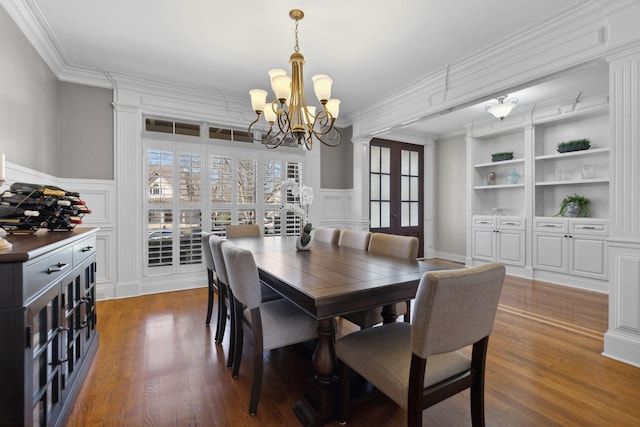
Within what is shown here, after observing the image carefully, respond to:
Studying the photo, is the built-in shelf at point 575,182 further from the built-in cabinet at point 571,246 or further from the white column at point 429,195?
the white column at point 429,195

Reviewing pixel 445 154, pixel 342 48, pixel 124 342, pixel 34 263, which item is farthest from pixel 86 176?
pixel 445 154

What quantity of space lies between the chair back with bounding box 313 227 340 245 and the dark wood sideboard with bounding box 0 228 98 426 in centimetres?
193

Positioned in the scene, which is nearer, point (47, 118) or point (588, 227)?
point (47, 118)

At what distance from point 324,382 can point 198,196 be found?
10.9ft

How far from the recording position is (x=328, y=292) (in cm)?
139

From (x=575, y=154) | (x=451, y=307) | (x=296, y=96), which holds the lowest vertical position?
(x=451, y=307)

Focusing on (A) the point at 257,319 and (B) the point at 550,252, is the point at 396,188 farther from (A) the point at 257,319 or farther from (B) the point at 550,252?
(A) the point at 257,319

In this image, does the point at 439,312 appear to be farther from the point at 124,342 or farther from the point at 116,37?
the point at 116,37

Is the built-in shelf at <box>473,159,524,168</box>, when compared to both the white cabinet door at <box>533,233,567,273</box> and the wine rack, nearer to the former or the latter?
the white cabinet door at <box>533,233,567,273</box>

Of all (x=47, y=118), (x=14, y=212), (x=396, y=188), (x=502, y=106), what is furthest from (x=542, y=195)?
(x=47, y=118)

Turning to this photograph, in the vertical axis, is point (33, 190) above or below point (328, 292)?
above

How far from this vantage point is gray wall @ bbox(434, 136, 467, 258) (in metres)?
6.09

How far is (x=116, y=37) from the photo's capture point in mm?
2875

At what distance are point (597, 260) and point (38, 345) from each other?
5376 mm
